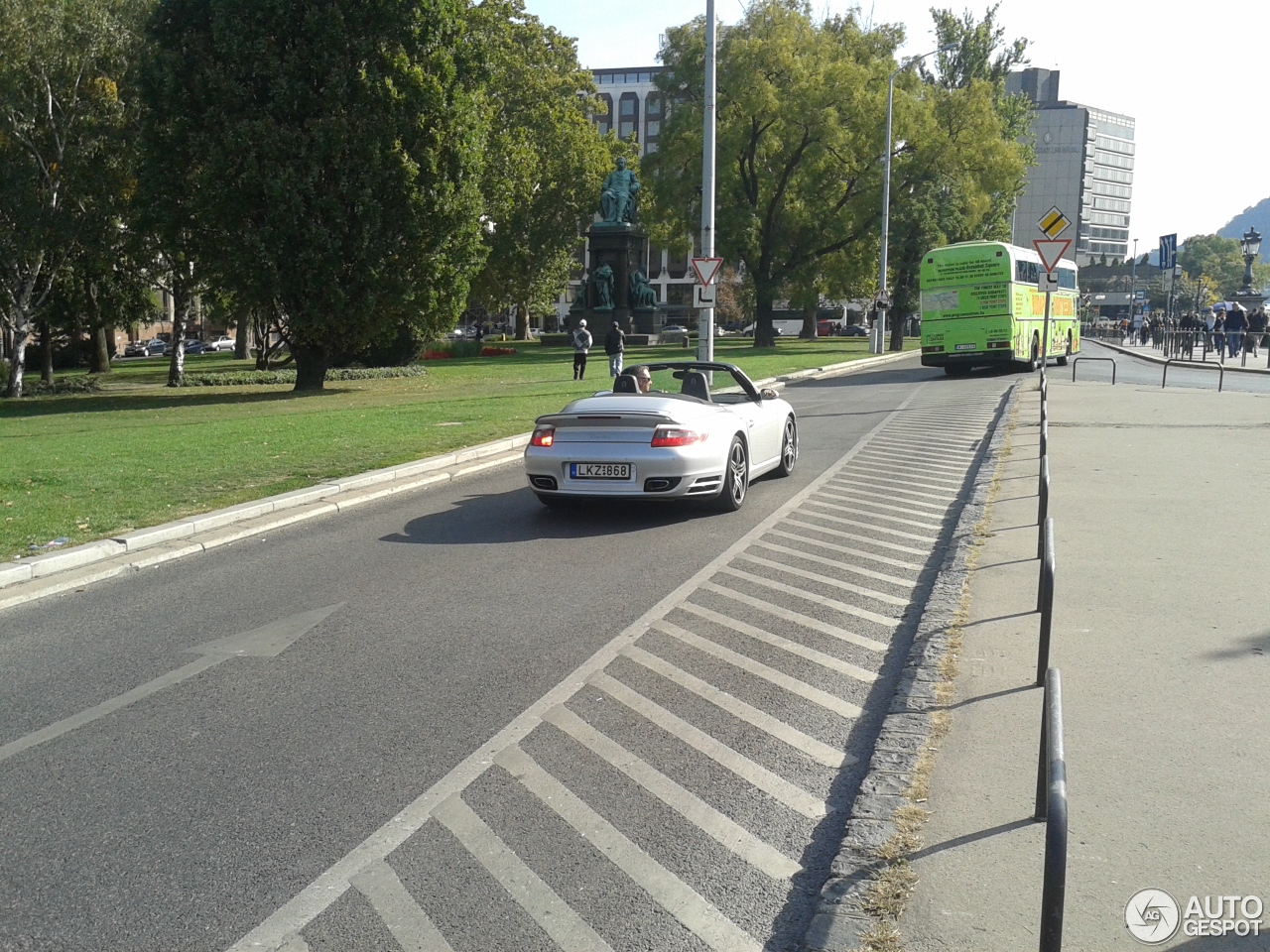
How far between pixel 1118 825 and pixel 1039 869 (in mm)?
491

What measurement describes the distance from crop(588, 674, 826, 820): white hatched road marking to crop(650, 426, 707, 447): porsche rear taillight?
14.5ft

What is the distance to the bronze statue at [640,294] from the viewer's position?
198ft

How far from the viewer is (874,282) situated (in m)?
58.2

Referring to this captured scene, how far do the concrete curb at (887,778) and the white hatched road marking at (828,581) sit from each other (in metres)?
0.25


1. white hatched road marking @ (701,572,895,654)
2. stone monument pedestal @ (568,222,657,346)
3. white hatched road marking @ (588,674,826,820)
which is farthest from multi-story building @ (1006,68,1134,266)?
white hatched road marking @ (588,674,826,820)

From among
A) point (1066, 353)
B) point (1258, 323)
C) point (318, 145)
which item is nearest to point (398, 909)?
point (318, 145)

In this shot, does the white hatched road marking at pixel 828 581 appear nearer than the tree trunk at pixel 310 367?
Yes

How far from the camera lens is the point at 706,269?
76.9ft

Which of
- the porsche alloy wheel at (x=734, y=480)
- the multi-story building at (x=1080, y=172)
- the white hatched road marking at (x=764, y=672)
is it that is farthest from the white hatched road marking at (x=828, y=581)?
the multi-story building at (x=1080, y=172)

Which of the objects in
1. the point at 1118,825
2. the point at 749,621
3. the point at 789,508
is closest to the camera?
the point at 1118,825

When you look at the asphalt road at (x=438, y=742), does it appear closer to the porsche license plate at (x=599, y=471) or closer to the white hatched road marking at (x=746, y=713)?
the white hatched road marking at (x=746, y=713)

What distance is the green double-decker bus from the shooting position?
32125 millimetres

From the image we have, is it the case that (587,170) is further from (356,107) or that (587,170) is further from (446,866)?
(446,866)

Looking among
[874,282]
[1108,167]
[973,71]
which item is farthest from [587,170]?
[1108,167]
